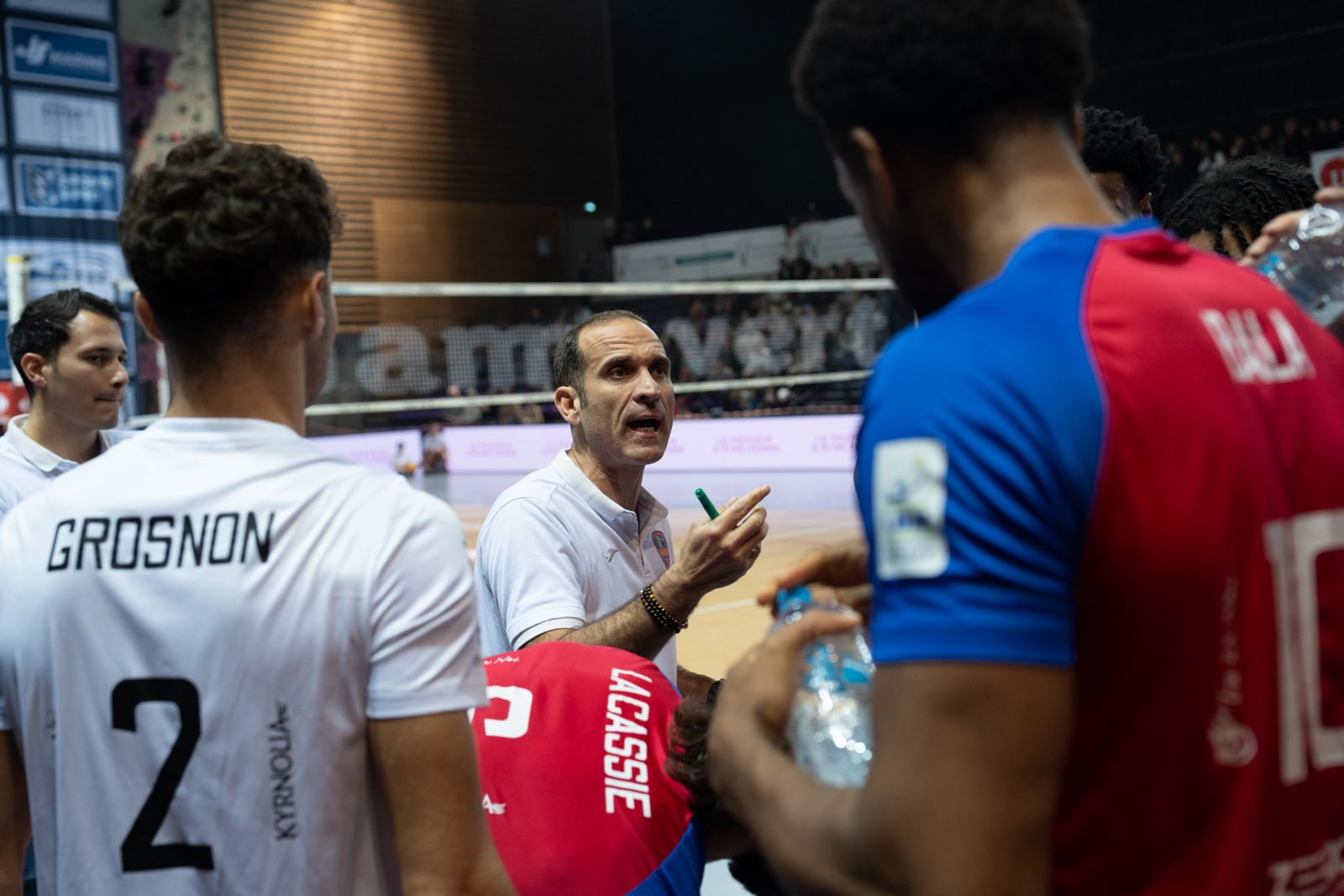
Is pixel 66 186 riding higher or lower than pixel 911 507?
higher

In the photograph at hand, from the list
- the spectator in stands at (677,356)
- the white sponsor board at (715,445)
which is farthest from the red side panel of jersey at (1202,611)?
the spectator in stands at (677,356)

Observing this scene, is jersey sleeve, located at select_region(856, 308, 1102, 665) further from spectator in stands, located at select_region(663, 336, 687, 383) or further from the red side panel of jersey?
spectator in stands, located at select_region(663, 336, 687, 383)

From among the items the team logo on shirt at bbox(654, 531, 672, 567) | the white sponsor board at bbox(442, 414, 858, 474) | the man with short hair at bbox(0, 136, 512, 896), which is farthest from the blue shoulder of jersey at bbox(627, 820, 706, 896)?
the white sponsor board at bbox(442, 414, 858, 474)

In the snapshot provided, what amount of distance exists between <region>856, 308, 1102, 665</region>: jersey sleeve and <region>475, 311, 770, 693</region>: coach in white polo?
167 cm

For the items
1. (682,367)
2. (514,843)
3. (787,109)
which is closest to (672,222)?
(787,109)

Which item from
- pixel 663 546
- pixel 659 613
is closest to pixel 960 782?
pixel 659 613

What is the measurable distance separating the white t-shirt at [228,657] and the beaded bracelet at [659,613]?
129 cm

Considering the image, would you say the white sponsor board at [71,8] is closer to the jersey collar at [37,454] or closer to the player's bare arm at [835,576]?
the jersey collar at [37,454]

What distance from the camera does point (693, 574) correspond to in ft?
8.57

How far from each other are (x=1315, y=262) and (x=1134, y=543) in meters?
1.18

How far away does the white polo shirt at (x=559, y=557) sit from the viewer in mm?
2873

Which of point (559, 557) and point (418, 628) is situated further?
point (559, 557)

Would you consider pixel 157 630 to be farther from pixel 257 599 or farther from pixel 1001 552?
pixel 1001 552

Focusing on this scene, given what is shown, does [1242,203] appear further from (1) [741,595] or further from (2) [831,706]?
(1) [741,595]
